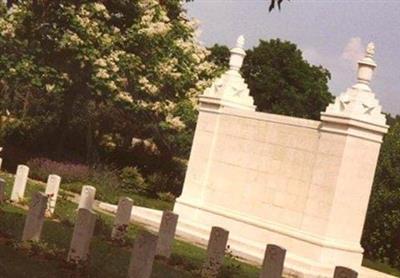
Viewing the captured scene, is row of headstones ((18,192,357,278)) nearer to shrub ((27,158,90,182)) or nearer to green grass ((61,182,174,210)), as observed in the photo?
green grass ((61,182,174,210))

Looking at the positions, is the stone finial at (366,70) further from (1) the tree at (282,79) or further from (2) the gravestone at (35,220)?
(1) the tree at (282,79)

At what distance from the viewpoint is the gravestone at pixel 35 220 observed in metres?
13.5

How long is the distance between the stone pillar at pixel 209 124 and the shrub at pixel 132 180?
7.97 m

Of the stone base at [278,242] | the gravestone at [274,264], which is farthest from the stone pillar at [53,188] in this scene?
the gravestone at [274,264]

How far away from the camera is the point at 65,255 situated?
12.8 meters

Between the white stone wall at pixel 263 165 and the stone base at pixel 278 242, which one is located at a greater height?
the white stone wall at pixel 263 165

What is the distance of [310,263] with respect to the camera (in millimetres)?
17969

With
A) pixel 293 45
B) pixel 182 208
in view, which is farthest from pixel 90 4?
pixel 293 45

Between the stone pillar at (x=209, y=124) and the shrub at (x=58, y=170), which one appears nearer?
the stone pillar at (x=209, y=124)

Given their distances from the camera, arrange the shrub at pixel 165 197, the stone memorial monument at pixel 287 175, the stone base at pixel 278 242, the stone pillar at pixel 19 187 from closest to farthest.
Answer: the stone base at pixel 278 242, the stone memorial monument at pixel 287 175, the stone pillar at pixel 19 187, the shrub at pixel 165 197

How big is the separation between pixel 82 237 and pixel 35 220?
4.77 ft

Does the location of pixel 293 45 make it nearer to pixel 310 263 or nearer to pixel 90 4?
pixel 90 4

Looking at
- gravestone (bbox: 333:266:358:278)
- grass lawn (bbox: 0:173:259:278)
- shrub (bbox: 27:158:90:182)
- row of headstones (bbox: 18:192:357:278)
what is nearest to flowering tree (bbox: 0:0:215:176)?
shrub (bbox: 27:158:90:182)

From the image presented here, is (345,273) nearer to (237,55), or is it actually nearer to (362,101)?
(362,101)
